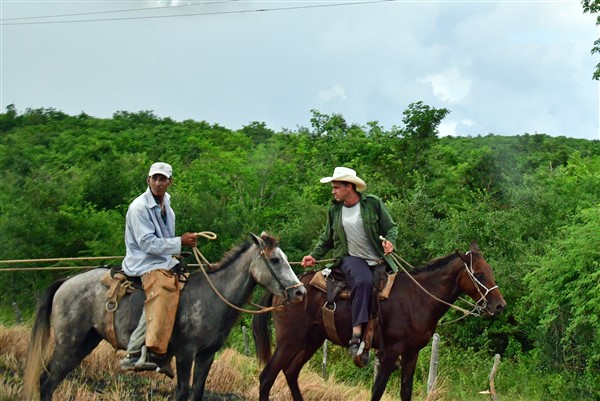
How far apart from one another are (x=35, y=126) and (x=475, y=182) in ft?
130

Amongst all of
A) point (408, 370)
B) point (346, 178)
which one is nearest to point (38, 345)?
point (346, 178)

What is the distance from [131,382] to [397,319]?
3432mm

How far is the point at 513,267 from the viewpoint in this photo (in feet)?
55.9

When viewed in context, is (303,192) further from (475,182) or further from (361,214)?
(361,214)

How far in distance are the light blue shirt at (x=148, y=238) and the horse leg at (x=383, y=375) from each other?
8.64 feet

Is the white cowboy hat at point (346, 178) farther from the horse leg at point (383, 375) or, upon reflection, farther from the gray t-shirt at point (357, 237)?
the horse leg at point (383, 375)

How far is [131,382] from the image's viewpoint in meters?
9.92

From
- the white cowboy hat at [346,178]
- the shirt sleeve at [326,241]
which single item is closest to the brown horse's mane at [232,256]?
the white cowboy hat at [346,178]

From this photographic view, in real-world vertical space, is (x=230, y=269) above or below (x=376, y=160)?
below

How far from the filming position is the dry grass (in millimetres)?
8852

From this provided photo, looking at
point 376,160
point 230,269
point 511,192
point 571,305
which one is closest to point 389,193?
point 511,192

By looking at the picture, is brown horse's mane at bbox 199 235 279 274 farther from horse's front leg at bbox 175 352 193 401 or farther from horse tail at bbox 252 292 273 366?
horse tail at bbox 252 292 273 366

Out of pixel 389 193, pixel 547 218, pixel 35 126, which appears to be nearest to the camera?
pixel 547 218

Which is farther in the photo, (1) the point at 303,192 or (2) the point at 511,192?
(1) the point at 303,192
